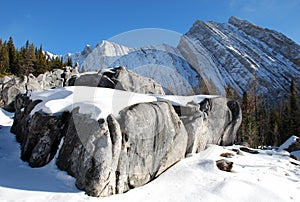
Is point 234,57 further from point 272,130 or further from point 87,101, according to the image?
point 87,101

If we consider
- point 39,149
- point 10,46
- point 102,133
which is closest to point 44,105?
point 39,149

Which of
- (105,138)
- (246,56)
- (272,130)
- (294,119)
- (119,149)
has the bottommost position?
(272,130)

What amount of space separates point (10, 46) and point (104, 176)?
69.0m

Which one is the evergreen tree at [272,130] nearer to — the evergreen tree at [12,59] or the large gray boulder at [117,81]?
the large gray boulder at [117,81]

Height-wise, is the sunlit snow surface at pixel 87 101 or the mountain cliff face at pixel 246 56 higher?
the mountain cliff face at pixel 246 56

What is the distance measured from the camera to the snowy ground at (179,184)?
6.41 m

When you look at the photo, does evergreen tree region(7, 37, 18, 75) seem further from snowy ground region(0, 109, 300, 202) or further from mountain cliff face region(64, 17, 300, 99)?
snowy ground region(0, 109, 300, 202)

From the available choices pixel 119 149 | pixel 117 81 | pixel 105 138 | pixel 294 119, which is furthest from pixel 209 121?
pixel 294 119

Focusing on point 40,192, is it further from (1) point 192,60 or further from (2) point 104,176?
(1) point 192,60

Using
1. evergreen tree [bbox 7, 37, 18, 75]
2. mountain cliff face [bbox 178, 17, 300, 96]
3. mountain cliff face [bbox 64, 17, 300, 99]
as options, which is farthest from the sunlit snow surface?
mountain cliff face [bbox 178, 17, 300, 96]

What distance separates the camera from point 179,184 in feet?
27.1

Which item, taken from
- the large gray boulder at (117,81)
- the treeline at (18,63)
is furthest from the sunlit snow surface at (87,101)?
the treeline at (18,63)

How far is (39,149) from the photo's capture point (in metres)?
8.30

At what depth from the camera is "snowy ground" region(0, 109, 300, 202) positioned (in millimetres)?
6414
